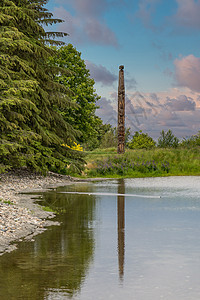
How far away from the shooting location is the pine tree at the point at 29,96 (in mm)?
18812

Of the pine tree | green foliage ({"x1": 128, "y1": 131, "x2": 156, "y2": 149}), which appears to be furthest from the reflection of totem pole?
green foliage ({"x1": 128, "y1": 131, "x2": 156, "y2": 149})

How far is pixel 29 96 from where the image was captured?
21.5 meters

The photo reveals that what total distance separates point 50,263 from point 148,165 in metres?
20.4

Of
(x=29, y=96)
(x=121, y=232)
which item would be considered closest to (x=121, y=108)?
(x=29, y=96)

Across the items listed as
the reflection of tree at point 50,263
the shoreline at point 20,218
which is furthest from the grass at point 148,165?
the reflection of tree at point 50,263

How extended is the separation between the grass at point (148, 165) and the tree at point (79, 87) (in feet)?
49.9

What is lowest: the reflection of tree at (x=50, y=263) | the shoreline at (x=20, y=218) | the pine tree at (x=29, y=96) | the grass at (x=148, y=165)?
the reflection of tree at (x=50, y=263)

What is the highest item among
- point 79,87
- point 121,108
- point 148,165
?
point 79,87

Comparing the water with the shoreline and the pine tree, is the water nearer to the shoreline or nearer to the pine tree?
the shoreline

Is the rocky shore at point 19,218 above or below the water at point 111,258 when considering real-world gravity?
above

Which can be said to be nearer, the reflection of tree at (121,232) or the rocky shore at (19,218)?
the reflection of tree at (121,232)

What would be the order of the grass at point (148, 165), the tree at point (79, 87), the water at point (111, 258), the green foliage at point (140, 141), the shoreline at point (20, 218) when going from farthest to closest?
1. the green foliage at point (140, 141)
2. the tree at point (79, 87)
3. the grass at point (148, 165)
4. the shoreline at point (20, 218)
5. the water at point (111, 258)

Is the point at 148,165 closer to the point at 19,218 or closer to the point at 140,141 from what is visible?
the point at 19,218

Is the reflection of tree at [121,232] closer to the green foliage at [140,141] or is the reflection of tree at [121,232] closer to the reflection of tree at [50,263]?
the reflection of tree at [50,263]
